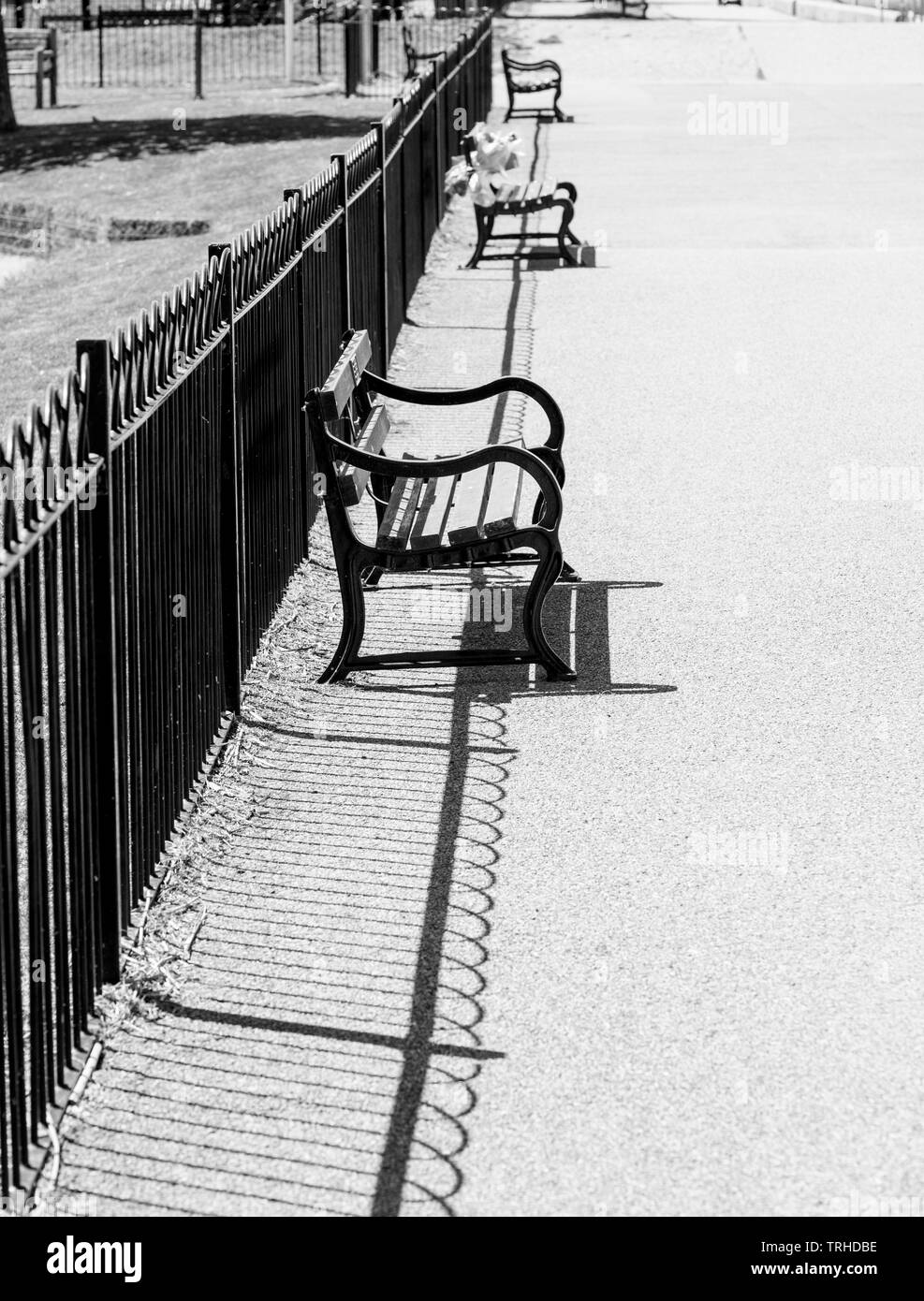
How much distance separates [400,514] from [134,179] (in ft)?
57.8

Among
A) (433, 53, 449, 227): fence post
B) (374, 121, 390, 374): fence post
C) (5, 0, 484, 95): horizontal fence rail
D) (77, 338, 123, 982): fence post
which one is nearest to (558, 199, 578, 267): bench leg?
(433, 53, 449, 227): fence post

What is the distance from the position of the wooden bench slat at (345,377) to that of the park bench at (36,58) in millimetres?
26021

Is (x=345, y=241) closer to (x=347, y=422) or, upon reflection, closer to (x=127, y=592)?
(x=347, y=422)

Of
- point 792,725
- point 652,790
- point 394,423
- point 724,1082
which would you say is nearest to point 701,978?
point 724,1082

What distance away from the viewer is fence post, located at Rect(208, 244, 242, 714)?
6.57 m

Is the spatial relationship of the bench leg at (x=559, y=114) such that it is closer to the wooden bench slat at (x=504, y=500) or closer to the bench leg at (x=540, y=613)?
the wooden bench slat at (x=504, y=500)

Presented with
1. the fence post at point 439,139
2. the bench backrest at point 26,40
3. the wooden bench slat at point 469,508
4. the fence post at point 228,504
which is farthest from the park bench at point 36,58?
the fence post at point 228,504

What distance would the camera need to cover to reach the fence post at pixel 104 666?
4703 mm

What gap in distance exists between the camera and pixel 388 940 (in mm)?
5156

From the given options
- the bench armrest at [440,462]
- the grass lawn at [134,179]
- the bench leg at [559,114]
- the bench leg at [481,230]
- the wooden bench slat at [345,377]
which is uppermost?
the wooden bench slat at [345,377]

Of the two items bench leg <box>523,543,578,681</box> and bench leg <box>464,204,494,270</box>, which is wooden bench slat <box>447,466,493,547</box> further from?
bench leg <box>464,204,494,270</box>

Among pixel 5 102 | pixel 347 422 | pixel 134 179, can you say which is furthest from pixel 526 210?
pixel 5 102

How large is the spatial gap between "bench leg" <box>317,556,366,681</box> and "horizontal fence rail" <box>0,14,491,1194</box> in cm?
33
